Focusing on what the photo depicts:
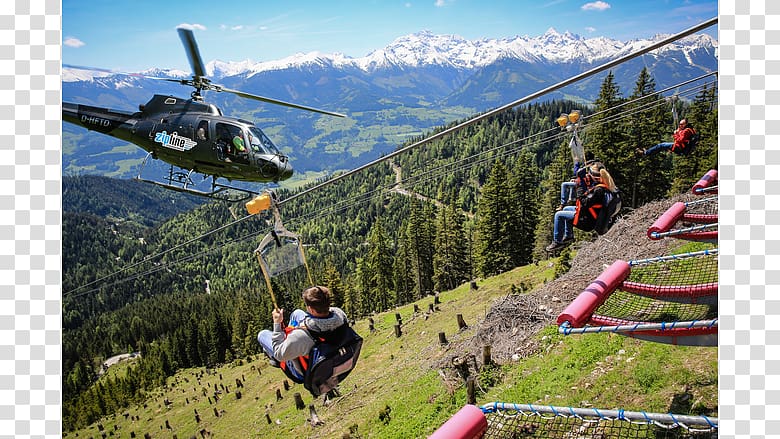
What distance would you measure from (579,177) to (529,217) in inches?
1350

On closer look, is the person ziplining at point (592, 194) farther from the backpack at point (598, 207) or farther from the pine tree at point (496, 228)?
the pine tree at point (496, 228)

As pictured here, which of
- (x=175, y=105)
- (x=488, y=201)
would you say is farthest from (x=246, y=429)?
(x=488, y=201)

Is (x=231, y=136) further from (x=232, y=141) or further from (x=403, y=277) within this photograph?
(x=403, y=277)

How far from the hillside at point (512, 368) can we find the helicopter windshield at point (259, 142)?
852 centimetres

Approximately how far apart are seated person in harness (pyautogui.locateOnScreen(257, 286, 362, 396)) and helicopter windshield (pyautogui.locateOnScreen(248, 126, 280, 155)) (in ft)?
23.7

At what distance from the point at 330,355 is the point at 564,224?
6.54 metres

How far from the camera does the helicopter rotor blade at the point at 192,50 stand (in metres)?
10.7

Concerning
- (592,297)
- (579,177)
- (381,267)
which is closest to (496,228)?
(381,267)

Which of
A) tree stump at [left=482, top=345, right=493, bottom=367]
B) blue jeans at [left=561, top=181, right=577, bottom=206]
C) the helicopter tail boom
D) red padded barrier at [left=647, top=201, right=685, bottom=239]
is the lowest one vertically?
tree stump at [left=482, top=345, right=493, bottom=367]

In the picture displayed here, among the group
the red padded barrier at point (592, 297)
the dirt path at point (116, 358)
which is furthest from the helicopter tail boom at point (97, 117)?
the dirt path at point (116, 358)

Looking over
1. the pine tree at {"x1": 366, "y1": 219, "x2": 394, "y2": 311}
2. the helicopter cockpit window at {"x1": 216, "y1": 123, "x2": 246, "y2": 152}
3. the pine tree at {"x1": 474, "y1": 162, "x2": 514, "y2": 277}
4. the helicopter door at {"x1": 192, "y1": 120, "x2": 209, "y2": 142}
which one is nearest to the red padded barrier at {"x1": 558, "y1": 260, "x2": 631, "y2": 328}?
the helicopter cockpit window at {"x1": 216, "y1": 123, "x2": 246, "y2": 152}

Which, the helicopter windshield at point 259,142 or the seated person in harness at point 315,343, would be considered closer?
the seated person in harness at point 315,343

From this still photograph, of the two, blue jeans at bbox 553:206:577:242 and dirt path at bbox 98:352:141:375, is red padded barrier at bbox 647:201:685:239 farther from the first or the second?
dirt path at bbox 98:352:141:375

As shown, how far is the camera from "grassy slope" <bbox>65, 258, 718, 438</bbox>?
786 centimetres
